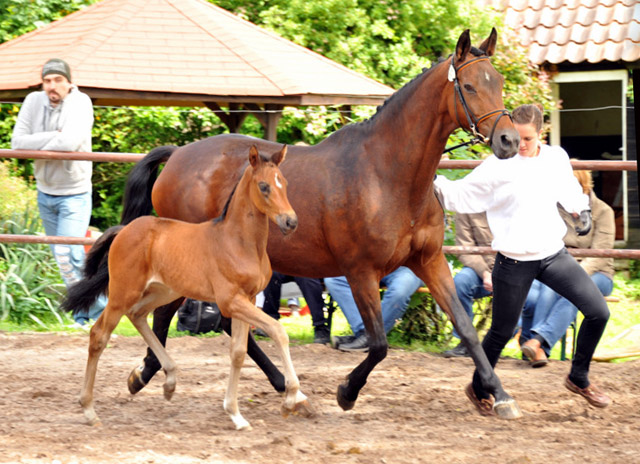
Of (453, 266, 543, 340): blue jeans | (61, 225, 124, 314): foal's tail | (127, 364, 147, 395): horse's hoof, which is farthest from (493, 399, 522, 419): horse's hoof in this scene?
(61, 225, 124, 314): foal's tail

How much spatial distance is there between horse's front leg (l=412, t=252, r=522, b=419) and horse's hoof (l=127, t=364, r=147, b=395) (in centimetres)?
173

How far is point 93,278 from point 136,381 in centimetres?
66

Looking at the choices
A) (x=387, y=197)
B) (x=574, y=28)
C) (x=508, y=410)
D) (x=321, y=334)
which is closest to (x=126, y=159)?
(x=321, y=334)

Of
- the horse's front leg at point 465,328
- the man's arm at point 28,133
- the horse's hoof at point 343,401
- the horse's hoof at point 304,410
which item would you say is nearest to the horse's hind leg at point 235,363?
the horse's hoof at point 304,410

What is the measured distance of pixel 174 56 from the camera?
434 inches

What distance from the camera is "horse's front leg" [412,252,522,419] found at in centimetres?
491

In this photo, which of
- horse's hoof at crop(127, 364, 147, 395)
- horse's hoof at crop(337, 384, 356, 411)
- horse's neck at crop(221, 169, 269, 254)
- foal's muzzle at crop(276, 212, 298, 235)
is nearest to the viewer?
foal's muzzle at crop(276, 212, 298, 235)

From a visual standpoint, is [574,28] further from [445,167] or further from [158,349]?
[158,349]

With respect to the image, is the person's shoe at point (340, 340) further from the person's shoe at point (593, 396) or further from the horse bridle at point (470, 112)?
the horse bridle at point (470, 112)

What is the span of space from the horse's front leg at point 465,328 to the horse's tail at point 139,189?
6.52 ft

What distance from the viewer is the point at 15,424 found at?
4.76 m

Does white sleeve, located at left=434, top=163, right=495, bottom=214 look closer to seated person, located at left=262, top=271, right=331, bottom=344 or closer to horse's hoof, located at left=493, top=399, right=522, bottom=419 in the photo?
horse's hoof, located at left=493, top=399, right=522, bottom=419

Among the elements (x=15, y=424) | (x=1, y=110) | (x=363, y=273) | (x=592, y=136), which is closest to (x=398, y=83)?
(x=592, y=136)

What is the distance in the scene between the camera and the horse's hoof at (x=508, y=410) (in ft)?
16.0
